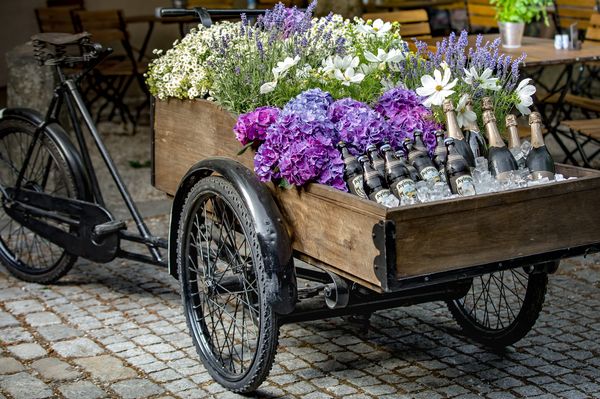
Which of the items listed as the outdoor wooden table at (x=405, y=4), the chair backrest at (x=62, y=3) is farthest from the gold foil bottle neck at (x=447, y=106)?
the chair backrest at (x=62, y=3)

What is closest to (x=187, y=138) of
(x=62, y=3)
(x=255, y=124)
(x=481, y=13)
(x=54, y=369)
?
(x=255, y=124)

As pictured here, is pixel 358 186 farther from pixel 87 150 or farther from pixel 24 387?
pixel 87 150

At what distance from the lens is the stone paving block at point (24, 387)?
4.34m

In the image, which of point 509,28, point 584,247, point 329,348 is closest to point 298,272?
point 329,348

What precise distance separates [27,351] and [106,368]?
1.43 feet

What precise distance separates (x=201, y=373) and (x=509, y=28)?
3556mm

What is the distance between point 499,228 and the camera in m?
3.64

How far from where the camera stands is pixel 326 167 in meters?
3.85

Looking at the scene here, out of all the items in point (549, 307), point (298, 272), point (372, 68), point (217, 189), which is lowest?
point (549, 307)

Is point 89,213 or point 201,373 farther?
point 89,213

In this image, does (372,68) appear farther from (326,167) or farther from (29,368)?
(29,368)

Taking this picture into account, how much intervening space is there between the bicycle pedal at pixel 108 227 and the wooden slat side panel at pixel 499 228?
2.12 m

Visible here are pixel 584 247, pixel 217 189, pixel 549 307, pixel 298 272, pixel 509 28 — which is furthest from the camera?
pixel 509 28

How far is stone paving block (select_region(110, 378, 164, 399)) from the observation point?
432 cm
